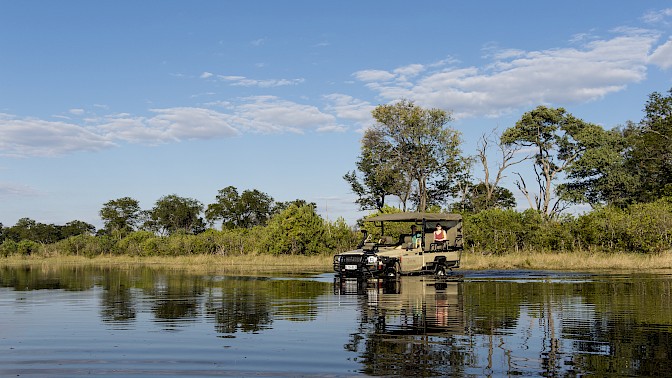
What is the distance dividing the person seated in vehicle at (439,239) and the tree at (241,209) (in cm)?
5646

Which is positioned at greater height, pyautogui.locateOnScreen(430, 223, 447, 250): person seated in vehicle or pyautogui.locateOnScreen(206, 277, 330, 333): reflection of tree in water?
pyautogui.locateOnScreen(430, 223, 447, 250): person seated in vehicle

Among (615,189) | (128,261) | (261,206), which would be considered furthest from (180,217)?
(615,189)

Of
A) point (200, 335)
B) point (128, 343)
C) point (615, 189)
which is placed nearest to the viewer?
point (128, 343)

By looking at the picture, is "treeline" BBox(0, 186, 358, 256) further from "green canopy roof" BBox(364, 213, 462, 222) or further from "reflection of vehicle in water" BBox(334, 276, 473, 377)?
"reflection of vehicle in water" BBox(334, 276, 473, 377)

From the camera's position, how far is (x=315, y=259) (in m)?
43.2

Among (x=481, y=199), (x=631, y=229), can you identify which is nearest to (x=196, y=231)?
(x=481, y=199)

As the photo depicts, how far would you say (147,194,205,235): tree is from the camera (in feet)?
283

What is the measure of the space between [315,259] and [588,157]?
99.3 feet

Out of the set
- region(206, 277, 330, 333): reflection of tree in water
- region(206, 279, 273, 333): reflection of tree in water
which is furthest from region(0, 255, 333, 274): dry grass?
region(206, 279, 273, 333): reflection of tree in water

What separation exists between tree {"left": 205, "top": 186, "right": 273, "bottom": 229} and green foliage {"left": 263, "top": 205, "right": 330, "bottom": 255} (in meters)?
32.8

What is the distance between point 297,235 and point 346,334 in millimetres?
37575

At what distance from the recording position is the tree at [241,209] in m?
81.3

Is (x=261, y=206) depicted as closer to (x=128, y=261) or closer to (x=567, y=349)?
(x=128, y=261)

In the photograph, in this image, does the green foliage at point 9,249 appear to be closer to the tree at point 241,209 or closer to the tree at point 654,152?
the tree at point 241,209
